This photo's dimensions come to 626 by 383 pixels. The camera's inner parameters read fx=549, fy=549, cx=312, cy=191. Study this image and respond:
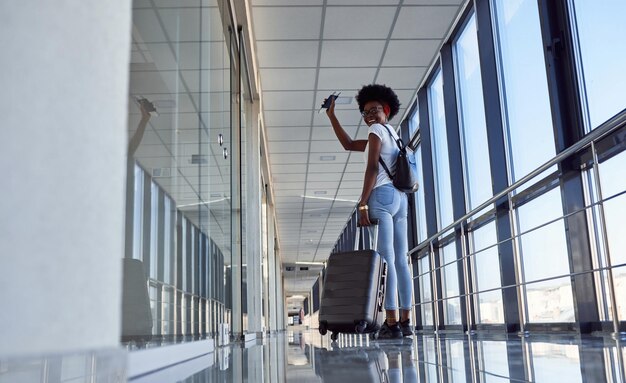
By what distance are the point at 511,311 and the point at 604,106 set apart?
1.14 meters

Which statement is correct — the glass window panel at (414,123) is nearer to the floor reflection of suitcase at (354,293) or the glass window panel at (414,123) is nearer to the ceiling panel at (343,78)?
the ceiling panel at (343,78)

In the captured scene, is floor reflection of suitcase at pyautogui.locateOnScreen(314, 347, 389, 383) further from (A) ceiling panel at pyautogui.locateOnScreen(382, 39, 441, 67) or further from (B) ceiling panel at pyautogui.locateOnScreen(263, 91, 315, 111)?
(B) ceiling panel at pyautogui.locateOnScreen(263, 91, 315, 111)

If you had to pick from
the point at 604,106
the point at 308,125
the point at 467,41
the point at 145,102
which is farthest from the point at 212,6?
the point at 308,125

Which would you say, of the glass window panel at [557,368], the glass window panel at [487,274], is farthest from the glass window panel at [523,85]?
the glass window panel at [557,368]

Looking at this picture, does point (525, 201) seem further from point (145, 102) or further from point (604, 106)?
point (145, 102)

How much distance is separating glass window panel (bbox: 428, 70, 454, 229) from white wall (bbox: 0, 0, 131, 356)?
12.8 ft

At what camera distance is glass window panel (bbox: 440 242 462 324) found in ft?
12.2

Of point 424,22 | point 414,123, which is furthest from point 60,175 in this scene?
point 414,123

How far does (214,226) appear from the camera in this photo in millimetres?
1854

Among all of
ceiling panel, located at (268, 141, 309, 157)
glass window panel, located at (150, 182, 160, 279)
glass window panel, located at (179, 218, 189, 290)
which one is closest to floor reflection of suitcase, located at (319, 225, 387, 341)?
glass window panel, located at (179, 218, 189, 290)

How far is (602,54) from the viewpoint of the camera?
199 centimetres

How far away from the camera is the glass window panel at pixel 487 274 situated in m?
2.98

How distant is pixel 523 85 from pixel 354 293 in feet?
4.87

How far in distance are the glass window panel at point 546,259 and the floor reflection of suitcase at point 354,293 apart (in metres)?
0.76
